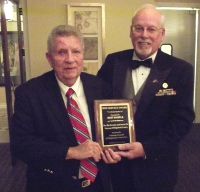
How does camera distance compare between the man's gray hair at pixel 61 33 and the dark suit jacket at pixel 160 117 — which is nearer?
the man's gray hair at pixel 61 33

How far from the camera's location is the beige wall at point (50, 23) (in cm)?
364

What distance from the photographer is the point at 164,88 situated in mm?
1573

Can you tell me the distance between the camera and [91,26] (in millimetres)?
3721

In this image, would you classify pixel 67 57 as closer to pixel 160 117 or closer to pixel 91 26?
pixel 160 117

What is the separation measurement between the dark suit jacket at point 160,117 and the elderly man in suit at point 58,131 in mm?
250

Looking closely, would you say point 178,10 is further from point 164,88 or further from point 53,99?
point 53,99

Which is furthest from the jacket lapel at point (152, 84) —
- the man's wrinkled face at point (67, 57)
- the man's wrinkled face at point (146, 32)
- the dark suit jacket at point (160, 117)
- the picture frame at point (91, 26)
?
the picture frame at point (91, 26)

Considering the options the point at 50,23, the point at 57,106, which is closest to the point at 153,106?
the point at 57,106

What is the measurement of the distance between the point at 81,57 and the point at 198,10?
4.18 metres

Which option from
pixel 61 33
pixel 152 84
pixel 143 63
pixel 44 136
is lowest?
pixel 44 136

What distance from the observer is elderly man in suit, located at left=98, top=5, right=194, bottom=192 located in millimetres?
1562

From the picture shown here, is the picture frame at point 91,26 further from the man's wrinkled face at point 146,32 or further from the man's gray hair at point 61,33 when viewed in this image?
the man's gray hair at point 61,33

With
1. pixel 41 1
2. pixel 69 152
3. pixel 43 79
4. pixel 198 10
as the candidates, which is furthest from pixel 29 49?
pixel 198 10

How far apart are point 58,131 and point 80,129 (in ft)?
0.38
